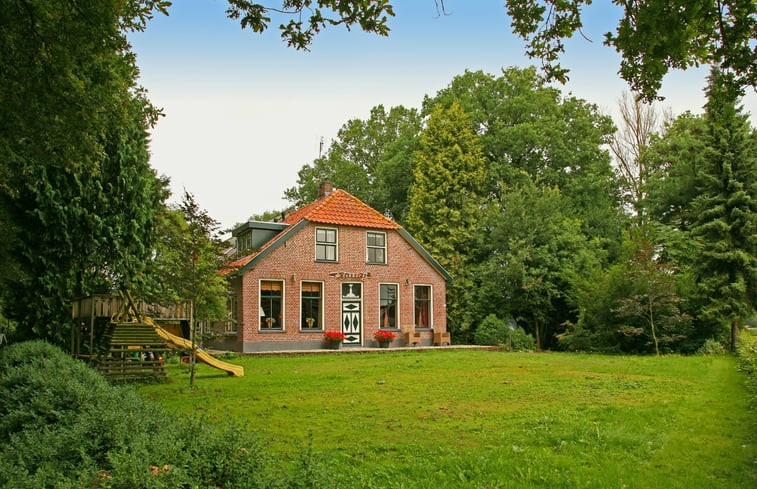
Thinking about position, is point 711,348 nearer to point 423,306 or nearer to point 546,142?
point 423,306

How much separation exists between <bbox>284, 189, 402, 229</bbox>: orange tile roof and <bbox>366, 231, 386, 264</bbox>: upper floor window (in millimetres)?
488

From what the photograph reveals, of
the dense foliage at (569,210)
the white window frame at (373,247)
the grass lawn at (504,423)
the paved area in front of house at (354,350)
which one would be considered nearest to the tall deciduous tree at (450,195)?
the dense foliage at (569,210)

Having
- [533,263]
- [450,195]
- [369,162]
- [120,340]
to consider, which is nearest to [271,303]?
[120,340]

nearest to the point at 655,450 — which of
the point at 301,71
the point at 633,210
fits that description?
the point at 301,71

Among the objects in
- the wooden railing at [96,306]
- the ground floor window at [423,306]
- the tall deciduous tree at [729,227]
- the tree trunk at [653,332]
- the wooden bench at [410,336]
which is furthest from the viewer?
the ground floor window at [423,306]

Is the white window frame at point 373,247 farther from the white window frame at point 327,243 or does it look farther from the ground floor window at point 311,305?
the ground floor window at point 311,305

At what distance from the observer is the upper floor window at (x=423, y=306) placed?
28250mm

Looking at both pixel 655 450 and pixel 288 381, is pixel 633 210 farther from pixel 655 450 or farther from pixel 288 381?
pixel 655 450

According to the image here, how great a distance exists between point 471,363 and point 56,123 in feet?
41.9

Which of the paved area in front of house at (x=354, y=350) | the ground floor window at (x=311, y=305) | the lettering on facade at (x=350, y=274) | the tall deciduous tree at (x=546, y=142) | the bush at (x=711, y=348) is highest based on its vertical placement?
the tall deciduous tree at (x=546, y=142)

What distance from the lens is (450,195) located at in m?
33.2

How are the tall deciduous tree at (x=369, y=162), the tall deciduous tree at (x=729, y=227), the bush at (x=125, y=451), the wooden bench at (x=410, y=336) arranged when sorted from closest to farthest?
the bush at (x=125, y=451)
the tall deciduous tree at (x=729, y=227)
the wooden bench at (x=410, y=336)
the tall deciduous tree at (x=369, y=162)

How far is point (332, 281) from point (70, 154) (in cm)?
1748

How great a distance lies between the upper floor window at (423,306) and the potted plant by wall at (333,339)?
4.75 metres
